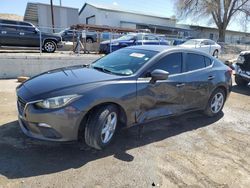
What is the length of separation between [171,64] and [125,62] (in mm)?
860

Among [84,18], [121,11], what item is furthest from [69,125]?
[84,18]

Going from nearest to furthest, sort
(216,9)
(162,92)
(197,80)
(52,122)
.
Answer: (52,122) < (162,92) < (197,80) < (216,9)

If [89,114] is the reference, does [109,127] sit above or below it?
below

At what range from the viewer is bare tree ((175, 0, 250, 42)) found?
35.4 metres

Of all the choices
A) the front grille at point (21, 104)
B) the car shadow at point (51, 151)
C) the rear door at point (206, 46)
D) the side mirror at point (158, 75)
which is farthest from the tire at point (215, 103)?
the rear door at point (206, 46)

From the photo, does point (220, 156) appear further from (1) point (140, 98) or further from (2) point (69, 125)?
(2) point (69, 125)

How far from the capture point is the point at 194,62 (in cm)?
533

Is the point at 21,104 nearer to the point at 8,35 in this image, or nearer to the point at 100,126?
the point at 100,126

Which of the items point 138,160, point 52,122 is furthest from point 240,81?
point 52,122

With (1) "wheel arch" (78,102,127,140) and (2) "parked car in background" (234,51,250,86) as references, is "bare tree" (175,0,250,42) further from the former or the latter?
(1) "wheel arch" (78,102,127,140)

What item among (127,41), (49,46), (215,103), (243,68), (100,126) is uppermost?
(127,41)

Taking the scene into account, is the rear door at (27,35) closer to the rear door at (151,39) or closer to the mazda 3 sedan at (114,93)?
the rear door at (151,39)

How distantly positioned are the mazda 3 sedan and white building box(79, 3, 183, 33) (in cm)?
3691

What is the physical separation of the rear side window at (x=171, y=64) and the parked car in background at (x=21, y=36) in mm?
10012
